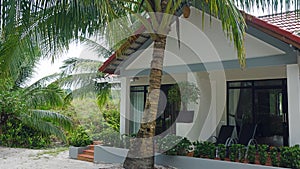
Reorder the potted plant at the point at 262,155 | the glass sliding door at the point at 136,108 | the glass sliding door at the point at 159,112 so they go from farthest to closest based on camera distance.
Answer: the glass sliding door at the point at 136,108
the glass sliding door at the point at 159,112
the potted plant at the point at 262,155

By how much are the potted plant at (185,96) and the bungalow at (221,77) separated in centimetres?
19

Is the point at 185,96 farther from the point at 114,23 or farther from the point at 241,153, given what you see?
the point at 114,23

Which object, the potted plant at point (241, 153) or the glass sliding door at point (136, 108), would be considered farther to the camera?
the glass sliding door at point (136, 108)

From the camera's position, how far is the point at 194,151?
9.50m

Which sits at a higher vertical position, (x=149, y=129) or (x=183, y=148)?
(x=149, y=129)

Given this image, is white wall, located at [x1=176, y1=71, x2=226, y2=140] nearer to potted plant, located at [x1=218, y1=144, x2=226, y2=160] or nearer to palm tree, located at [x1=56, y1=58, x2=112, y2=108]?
potted plant, located at [x1=218, y1=144, x2=226, y2=160]

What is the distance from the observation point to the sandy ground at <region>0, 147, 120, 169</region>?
1080 cm

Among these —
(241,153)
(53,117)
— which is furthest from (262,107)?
(53,117)

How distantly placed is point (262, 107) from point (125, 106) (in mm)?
5154

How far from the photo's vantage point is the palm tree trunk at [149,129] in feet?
28.2

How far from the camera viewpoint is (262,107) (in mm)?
11656

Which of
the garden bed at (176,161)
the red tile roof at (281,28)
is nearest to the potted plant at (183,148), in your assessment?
the garden bed at (176,161)

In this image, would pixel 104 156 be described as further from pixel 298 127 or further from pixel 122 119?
pixel 298 127

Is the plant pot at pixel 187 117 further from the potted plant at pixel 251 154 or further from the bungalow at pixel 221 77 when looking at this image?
the potted plant at pixel 251 154
